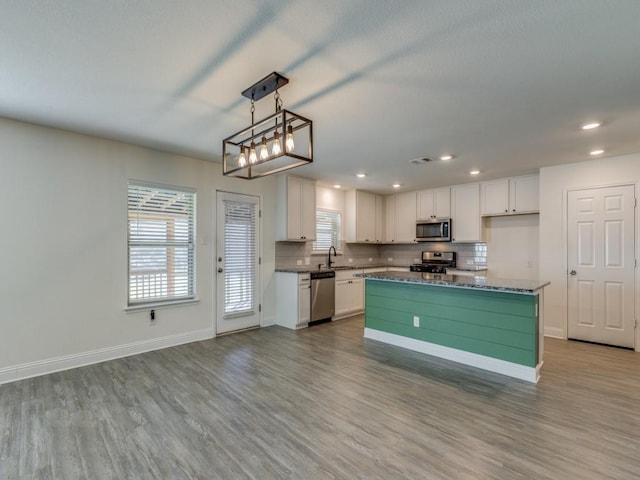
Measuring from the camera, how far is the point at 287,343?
174 inches

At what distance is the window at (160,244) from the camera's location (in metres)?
3.98

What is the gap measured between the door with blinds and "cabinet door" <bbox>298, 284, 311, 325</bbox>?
682 millimetres

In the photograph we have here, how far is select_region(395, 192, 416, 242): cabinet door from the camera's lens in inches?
269

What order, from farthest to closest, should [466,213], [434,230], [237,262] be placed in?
[434,230], [466,213], [237,262]

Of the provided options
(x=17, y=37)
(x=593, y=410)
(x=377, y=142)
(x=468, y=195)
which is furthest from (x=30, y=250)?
(x=468, y=195)

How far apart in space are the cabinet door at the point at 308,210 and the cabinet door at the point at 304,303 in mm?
932

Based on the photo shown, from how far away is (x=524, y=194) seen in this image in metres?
5.32

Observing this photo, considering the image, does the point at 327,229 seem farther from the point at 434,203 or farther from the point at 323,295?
the point at 434,203

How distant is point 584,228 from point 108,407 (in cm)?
591

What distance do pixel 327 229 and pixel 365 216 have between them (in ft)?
3.01

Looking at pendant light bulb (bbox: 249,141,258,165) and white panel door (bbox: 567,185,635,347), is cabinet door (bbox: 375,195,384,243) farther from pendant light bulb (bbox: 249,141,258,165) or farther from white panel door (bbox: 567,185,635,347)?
pendant light bulb (bbox: 249,141,258,165)

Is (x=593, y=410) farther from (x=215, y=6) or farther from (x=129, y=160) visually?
(x=129, y=160)

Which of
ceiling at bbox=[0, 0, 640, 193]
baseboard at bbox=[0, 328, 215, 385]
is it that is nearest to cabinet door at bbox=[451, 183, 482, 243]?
ceiling at bbox=[0, 0, 640, 193]

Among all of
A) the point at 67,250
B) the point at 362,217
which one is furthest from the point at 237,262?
the point at 362,217
